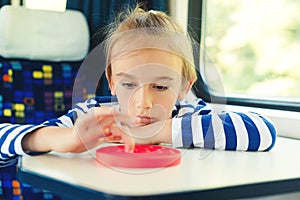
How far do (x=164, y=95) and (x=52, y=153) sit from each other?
11.4 inches

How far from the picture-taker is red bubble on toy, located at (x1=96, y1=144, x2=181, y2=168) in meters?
0.78

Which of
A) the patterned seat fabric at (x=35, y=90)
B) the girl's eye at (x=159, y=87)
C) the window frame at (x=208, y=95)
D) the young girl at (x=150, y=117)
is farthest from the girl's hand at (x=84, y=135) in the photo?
the window frame at (x=208, y=95)

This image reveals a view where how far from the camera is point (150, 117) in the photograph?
1000mm

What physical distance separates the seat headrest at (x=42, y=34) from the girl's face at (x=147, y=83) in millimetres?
480

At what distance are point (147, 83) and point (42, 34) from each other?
66cm

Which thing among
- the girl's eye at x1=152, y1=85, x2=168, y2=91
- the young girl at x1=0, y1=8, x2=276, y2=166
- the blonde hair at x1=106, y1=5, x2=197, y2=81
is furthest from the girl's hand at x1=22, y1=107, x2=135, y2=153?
the blonde hair at x1=106, y1=5, x2=197, y2=81

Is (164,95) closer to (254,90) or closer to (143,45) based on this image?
(143,45)

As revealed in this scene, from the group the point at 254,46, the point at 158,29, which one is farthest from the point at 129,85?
the point at 254,46

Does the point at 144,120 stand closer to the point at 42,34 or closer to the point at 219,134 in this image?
the point at 219,134

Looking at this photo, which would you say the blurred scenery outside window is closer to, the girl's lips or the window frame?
the window frame

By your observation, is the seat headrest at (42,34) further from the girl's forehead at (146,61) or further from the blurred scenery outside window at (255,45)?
the blurred scenery outside window at (255,45)

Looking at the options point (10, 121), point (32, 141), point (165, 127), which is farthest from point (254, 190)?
point (10, 121)

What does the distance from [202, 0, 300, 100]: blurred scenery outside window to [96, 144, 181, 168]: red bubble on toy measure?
90 centimetres

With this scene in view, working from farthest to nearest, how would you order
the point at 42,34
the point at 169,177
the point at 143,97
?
the point at 42,34, the point at 143,97, the point at 169,177
